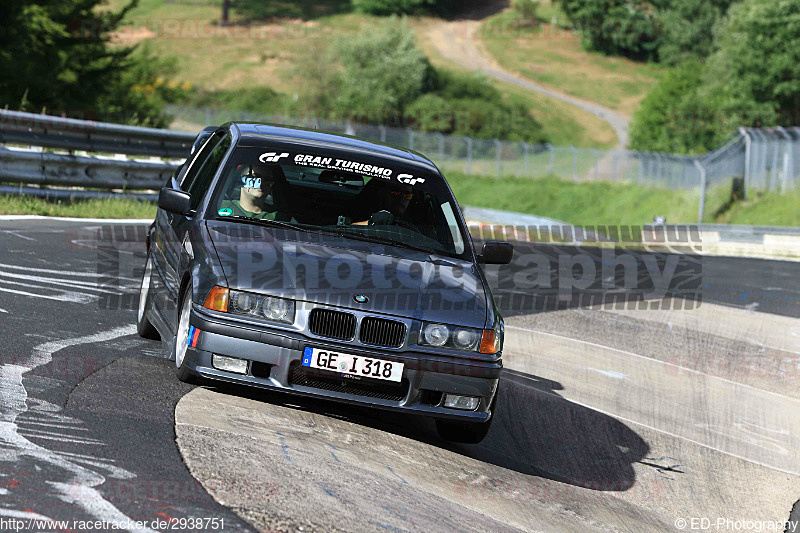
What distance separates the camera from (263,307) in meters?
5.69

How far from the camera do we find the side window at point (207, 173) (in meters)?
6.96

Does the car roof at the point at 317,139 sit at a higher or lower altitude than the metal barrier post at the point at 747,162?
higher

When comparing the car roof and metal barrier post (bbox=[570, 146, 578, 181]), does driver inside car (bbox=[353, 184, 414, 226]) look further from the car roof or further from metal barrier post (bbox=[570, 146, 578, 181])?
metal barrier post (bbox=[570, 146, 578, 181])

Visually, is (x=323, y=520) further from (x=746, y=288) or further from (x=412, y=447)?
(x=746, y=288)

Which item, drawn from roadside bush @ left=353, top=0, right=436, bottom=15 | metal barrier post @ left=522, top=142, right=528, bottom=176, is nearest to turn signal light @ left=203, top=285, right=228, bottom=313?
metal barrier post @ left=522, top=142, right=528, bottom=176

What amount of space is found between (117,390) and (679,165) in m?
36.9

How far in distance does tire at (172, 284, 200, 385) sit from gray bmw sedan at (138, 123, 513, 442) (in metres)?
0.01

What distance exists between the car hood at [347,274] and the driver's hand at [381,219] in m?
0.35

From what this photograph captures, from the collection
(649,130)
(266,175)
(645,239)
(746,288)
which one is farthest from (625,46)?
(266,175)

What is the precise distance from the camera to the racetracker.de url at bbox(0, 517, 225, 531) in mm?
3795

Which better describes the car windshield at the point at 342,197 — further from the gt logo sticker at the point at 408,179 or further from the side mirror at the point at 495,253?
the side mirror at the point at 495,253

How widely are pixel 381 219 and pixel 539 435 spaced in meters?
1.85

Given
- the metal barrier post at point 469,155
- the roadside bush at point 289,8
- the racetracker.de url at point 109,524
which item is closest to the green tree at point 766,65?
the metal barrier post at point 469,155

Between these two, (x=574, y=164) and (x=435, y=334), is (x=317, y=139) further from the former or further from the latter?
(x=574, y=164)
